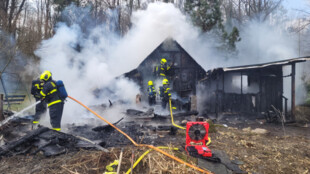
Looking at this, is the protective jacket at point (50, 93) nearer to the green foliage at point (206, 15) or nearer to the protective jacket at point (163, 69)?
the protective jacket at point (163, 69)

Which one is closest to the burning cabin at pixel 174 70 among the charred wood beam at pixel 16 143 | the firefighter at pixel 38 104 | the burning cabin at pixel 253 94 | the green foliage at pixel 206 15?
the burning cabin at pixel 253 94

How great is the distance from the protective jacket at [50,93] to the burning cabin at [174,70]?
7.37m

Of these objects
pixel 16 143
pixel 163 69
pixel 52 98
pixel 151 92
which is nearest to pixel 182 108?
pixel 151 92

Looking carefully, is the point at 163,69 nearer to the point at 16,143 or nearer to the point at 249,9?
the point at 16,143

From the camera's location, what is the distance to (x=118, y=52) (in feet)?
57.5

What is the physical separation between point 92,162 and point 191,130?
2.11 m

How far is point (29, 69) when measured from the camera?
1686 centimetres

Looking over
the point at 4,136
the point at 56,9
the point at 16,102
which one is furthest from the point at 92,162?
the point at 56,9

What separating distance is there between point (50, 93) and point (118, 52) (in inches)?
466

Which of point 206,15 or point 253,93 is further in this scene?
point 206,15

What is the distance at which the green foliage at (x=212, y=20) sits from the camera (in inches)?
668

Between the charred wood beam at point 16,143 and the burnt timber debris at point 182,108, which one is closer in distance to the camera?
the charred wood beam at point 16,143

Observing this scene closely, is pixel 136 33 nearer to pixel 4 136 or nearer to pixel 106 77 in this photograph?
pixel 106 77

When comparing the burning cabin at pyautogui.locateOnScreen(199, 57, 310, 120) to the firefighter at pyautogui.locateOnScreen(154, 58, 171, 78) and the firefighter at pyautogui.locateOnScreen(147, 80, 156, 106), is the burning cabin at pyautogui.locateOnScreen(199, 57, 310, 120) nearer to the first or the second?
the firefighter at pyautogui.locateOnScreen(154, 58, 171, 78)
